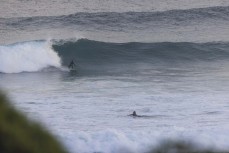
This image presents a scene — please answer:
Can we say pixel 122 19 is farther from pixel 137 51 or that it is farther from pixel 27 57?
pixel 27 57

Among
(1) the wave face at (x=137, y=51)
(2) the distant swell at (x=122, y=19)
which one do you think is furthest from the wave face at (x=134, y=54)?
(2) the distant swell at (x=122, y=19)

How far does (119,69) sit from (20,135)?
80.3ft

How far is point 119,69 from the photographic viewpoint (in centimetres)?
2661

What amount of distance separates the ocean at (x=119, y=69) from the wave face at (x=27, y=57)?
4 centimetres

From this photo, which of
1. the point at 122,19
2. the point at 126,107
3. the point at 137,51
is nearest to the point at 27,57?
the point at 137,51

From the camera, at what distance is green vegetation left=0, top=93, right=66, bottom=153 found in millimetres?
2137

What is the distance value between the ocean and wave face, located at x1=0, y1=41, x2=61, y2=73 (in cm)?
4

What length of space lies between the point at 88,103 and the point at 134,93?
213 cm

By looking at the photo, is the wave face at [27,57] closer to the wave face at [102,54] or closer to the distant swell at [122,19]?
the wave face at [102,54]

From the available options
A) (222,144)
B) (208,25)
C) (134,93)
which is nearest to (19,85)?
(134,93)

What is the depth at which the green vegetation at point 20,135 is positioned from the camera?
2137 millimetres

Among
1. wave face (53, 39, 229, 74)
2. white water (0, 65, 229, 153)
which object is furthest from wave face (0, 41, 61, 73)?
white water (0, 65, 229, 153)

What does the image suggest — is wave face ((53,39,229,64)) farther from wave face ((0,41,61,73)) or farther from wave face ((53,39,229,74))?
wave face ((0,41,61,73))

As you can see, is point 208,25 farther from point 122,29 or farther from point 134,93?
point 134,93
